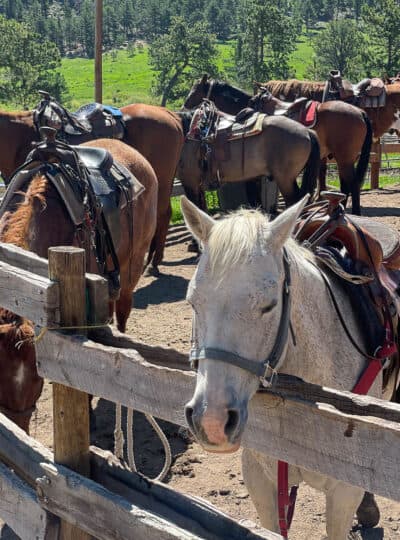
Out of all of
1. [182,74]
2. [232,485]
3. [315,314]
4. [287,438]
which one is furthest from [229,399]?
[182,74]

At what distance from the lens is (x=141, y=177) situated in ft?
18.7

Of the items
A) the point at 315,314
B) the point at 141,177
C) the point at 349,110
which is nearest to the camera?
the point at 315,314

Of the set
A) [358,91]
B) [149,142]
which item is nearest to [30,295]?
[149,142]

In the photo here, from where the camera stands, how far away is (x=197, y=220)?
6.48 feet

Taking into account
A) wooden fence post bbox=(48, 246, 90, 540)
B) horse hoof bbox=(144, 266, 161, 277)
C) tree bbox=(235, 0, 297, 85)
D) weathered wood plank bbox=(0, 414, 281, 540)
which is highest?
tree bbox=(235, 0, 297, 85)

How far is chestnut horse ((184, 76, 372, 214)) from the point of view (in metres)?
10.5

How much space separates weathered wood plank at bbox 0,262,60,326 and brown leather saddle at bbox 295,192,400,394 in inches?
42.8

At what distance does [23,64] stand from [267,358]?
149 feet

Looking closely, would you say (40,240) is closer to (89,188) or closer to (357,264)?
(89,188)

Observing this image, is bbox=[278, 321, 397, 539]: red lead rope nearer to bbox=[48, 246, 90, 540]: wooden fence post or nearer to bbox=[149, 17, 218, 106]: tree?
bbox=[48, 246, 90, 540]: wooden fence post

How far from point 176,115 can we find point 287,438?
310 inches

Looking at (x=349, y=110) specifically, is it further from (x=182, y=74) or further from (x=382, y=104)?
(x=182, y=74)

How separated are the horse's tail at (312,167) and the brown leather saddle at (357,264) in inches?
249

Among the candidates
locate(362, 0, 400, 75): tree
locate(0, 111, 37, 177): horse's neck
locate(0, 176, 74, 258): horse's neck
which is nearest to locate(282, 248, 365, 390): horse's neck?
locate(0, 176, 74, 258): horse's neck
